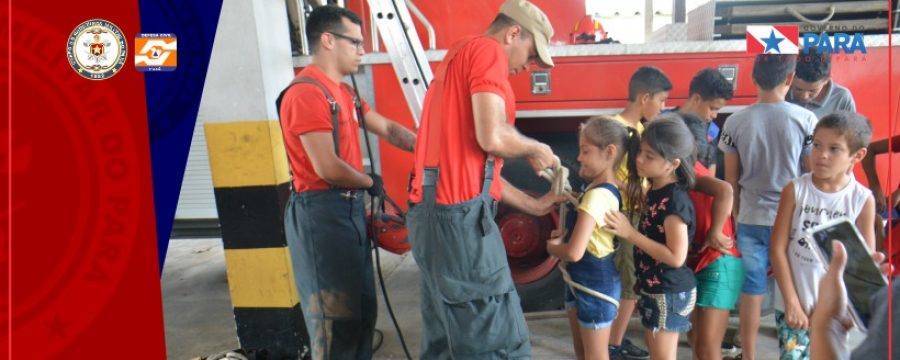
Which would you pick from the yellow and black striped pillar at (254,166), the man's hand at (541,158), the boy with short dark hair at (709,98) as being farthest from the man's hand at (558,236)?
the yellow and black striped pillar at (254,166)

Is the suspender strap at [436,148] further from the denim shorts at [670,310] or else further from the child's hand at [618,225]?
the denim shorts at [670,310]

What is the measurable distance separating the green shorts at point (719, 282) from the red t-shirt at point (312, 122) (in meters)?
1.22

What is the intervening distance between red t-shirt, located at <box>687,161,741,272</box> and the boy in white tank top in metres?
0.32

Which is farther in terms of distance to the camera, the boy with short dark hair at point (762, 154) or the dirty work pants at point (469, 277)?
the boy with short dark hair at point (762, 154)

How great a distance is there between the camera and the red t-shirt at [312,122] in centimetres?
178

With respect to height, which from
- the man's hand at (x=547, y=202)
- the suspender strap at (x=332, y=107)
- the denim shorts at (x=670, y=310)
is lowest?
the denim shorts at (x=670, y=310)

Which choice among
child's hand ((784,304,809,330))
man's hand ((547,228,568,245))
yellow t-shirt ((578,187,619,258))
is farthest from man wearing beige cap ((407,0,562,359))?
child's hand ((784,304,809,330))

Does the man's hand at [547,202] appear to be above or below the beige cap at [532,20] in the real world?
below

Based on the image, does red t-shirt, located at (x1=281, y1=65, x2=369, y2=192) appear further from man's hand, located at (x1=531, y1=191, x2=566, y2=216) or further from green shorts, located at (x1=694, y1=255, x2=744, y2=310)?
green shorts, located at (x1=694, y1=255, x2=744, y2=310)

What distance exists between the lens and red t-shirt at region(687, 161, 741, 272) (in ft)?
5.76

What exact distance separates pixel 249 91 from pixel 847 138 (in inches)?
73.3

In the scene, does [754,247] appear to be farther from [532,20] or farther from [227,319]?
[227,319]

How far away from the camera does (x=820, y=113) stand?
1562 millimetres

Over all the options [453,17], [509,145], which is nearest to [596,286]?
[509,145]
